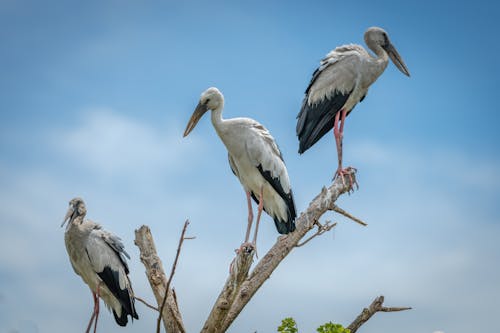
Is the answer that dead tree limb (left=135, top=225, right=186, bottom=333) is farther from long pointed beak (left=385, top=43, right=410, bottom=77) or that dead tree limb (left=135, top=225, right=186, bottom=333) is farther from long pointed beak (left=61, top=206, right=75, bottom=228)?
long pointed beak (left=385, top=43, right=410, bottom=77)

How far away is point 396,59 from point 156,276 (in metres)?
4.89

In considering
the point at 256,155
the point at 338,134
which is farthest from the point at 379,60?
the point at 256,155

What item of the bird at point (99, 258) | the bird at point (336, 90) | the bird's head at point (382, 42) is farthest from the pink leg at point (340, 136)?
the bird at point (99, 258)

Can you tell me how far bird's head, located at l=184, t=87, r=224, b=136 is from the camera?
882cm

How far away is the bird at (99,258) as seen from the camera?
9383mm

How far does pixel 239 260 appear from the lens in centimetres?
709

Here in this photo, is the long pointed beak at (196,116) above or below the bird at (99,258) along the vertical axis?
above

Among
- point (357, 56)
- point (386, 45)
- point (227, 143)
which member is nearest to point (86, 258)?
point (227, 143)

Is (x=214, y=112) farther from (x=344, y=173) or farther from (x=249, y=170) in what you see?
(x=344, y=173)

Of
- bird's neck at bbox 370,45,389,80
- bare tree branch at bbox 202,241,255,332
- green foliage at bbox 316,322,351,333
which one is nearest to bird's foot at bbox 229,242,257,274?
bare tree branch at bbox 202,241,255,332

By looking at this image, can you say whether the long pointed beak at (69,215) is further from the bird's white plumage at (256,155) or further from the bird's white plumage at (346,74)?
the bird's white plumage at (346,74)

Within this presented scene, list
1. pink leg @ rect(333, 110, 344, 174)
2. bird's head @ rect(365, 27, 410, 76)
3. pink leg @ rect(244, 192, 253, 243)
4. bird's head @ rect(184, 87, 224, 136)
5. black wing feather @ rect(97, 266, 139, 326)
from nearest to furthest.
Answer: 1. pink leg @ rect(244, 192, 253, 243)
2. bird's head @ rect(184, 87, 224, 136)
3. black wing feather @ rect(97, 266, 139, 326)
4. pink leg @ rect(333, 110, 344, 174)
5. bird's head @ rect(365, 27, 410, 76)

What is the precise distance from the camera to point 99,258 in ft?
30.8

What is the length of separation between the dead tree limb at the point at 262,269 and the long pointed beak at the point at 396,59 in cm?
239
